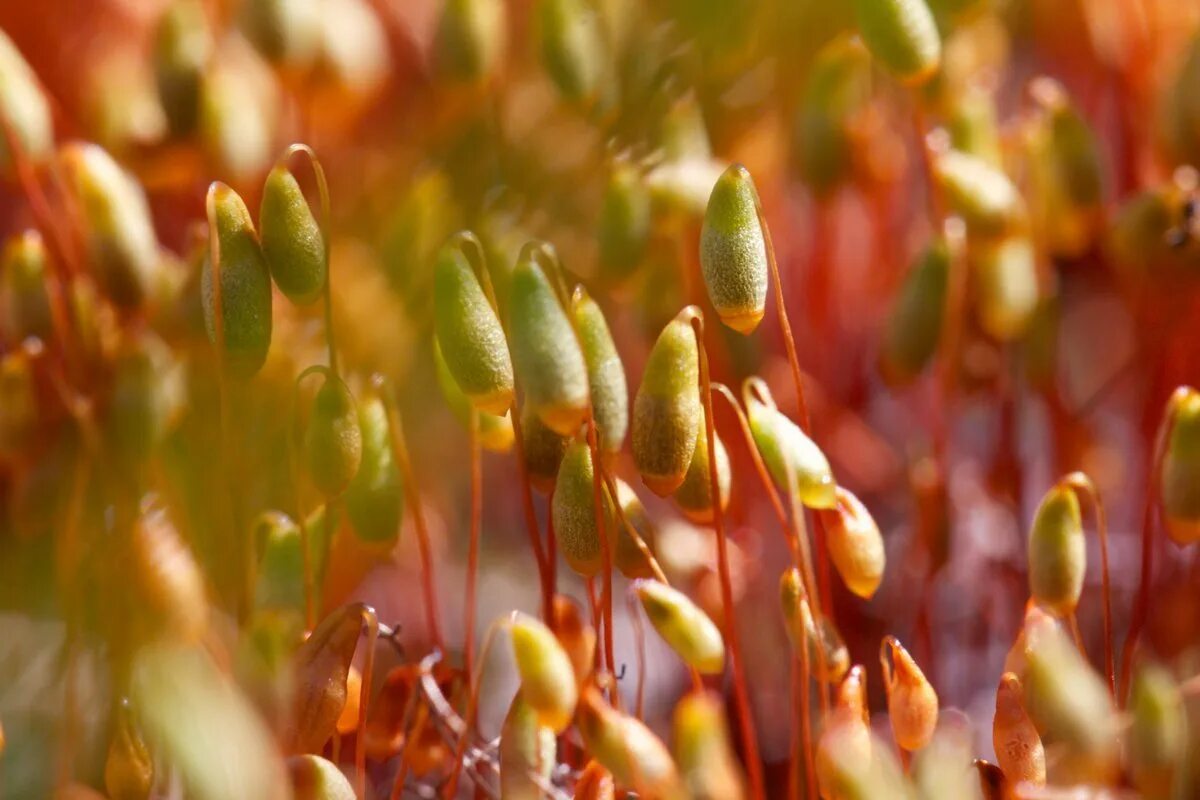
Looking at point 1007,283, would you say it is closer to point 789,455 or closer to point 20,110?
point 789,455

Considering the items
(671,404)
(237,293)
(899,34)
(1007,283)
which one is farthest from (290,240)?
(1007,283)

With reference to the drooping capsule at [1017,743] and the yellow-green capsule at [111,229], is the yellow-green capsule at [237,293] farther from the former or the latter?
the drooping capsule at [1017,743]

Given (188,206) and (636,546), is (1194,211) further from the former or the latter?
(188,206)

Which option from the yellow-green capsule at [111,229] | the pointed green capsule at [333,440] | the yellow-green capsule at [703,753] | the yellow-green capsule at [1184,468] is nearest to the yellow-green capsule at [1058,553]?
the yellow-green capsule at [1184,468]

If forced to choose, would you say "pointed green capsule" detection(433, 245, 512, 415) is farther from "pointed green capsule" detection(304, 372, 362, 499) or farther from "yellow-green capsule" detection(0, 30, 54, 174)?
"yellow-green capsule" detection(0, 30, 54, 174)

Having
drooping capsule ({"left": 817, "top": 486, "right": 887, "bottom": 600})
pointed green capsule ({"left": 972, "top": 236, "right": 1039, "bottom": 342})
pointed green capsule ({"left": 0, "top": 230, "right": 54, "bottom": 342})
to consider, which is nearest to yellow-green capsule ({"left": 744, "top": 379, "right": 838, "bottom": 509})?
drooping capsule ({"left": 817, "top": 486, "right": 887, "bottom": 600})

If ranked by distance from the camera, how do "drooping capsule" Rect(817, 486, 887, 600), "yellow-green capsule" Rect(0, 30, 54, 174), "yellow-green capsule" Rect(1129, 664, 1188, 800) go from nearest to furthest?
"yellow-green capsule" Rect(1129, 664, 1188, 800) → "drooping capsule" Rect(817, 486, 887, 600) → "yellow-green capsule" Rect(0, 30, 54, 174)

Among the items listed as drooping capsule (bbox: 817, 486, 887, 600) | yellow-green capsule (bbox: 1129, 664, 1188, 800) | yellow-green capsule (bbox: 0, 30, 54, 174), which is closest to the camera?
yellow-green capsule (bbox: 1129, 664, 1188, 800)
